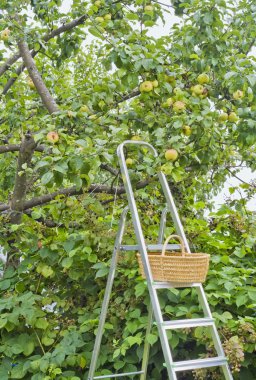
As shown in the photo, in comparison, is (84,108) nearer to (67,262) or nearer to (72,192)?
(72,192)

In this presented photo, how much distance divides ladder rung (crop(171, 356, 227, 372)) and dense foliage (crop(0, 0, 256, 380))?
0.13 m

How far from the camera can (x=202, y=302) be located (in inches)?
92.4

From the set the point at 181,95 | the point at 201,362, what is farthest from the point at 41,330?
the point at 181,95

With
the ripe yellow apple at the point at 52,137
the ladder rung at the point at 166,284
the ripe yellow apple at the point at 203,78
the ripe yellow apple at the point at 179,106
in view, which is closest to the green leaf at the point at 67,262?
the ripe yellow apple at the point at 52,137

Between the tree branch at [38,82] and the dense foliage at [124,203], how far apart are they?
1 cm

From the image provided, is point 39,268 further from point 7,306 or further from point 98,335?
point 98,335

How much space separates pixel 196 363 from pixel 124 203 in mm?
1574

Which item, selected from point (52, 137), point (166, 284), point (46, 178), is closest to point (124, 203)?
point (52, 137)

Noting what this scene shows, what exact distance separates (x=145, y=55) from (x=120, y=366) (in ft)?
5.37

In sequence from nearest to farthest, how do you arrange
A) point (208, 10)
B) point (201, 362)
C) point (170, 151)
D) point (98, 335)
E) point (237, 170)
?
point (201, 362) → point (98, 335) → point (170, 151) → point (208, 10) → point (237, 170)

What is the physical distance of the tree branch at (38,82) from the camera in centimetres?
385

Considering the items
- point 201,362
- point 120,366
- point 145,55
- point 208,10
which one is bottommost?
point 201,362

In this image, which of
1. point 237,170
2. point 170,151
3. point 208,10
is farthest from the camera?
point 237,170

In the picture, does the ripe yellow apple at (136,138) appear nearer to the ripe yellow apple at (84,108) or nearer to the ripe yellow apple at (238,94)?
the ripe yellow apple at (84,108)
